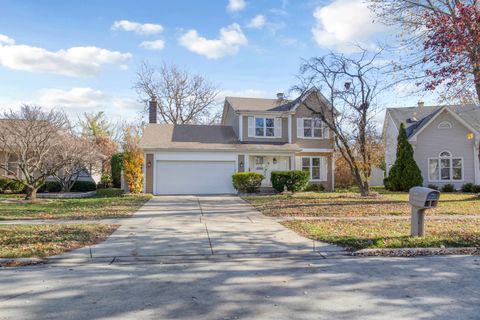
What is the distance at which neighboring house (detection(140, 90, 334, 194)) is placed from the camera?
2230cm

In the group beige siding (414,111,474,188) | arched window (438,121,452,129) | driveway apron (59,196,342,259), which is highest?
arched window (438,121,452,129)

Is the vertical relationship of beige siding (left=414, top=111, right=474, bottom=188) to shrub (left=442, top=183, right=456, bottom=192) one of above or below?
above

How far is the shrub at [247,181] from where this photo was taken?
21234 mm

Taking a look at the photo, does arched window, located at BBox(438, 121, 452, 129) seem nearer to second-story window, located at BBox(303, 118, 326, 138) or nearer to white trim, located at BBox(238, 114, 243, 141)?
second-story window, located at BBox(303, 118, 326, 138)

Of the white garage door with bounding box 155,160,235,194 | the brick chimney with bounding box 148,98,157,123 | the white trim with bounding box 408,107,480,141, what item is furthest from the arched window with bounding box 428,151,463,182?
the brick chimney with bounding box 148,98,157,123

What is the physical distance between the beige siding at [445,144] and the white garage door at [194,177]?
12.8 metres

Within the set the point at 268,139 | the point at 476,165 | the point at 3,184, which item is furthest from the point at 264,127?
the point at 3,184

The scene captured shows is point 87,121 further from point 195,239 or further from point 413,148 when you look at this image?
point 195,239

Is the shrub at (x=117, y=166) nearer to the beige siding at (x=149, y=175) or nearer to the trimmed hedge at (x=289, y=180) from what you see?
the beige siding at (x=149, y=175)

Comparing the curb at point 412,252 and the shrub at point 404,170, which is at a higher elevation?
the shrub at point 404,170

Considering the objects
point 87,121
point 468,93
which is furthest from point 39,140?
point 87,121

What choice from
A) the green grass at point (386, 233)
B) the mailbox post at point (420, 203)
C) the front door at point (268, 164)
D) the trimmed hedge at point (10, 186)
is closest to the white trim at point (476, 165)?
the front door at point (268, 164)

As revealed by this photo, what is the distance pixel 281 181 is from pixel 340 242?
13.2 m

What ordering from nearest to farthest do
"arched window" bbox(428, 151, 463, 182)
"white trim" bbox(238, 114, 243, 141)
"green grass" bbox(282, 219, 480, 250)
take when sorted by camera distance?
"green grass" bbox(282, 219, 480, 250) < "white trim" bbox(238, 114, 243, 141) < "arched window" bbox(428, 151, 463, 182)
